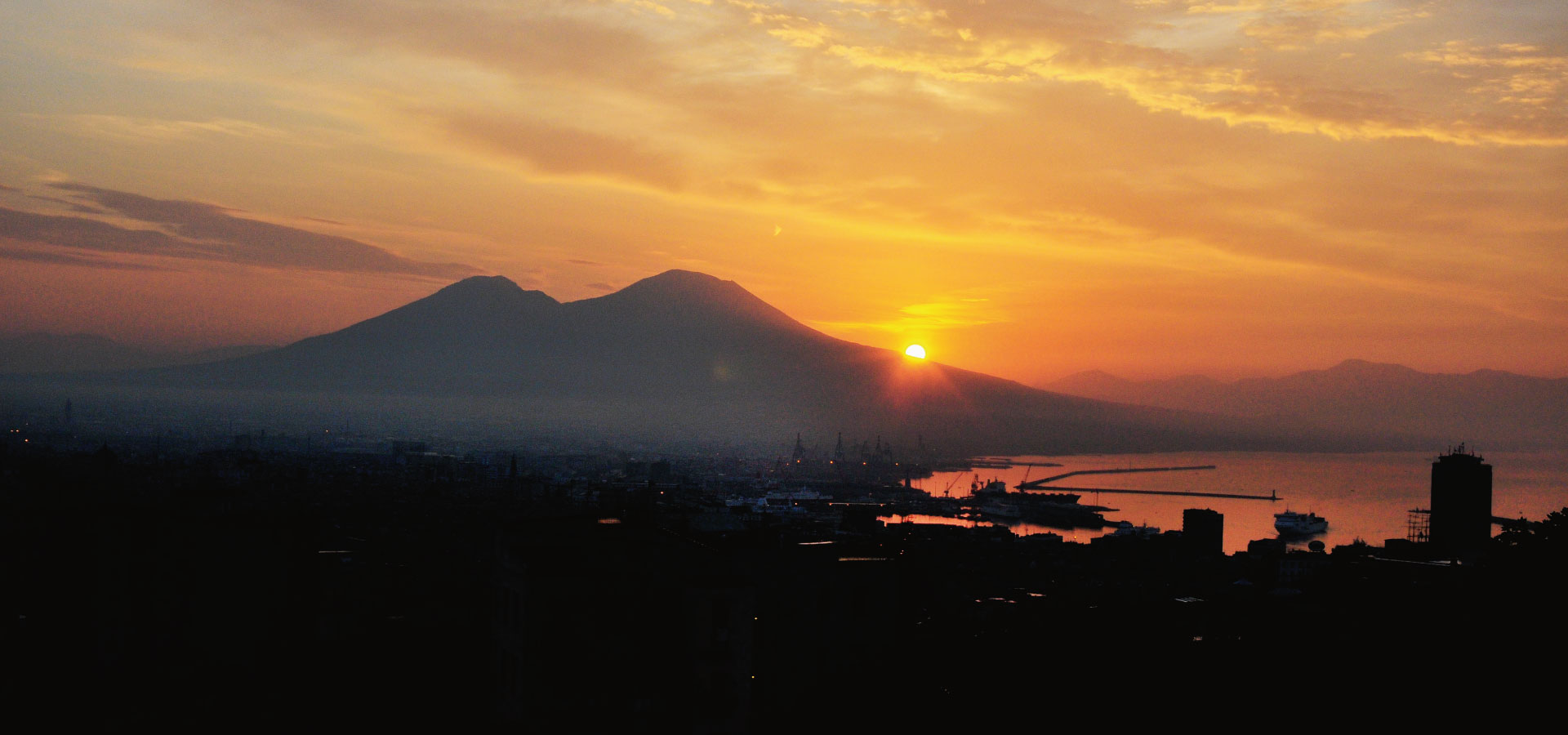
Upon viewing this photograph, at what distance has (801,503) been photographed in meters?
39.6

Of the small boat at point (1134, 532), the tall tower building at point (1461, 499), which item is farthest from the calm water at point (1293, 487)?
the tall tower building at point (1461, 499)

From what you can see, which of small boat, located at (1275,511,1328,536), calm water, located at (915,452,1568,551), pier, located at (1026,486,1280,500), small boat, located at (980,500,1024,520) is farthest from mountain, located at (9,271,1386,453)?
small boat, located at (1275,511,1328,536)

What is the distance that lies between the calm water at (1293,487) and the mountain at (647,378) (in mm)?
14228

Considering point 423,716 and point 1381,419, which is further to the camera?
point 1381,419

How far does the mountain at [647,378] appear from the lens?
99.3 meters

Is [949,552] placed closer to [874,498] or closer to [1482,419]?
[874,498]

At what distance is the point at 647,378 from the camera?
356 feet

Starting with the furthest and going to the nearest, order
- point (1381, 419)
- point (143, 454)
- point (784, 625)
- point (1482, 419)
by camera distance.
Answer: point (1381, 419) → point (1482, 419) → point (143, 454) → point (784, 625)

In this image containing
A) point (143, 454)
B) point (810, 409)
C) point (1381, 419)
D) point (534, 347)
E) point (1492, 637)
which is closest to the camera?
point (1492, 637)

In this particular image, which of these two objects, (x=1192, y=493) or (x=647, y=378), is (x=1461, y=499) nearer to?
(x=1192, y=493)

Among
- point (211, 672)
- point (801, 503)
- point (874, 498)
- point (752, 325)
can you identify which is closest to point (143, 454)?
point (801, 503)

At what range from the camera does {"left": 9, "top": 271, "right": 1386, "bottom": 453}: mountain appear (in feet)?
326

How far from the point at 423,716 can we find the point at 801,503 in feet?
104

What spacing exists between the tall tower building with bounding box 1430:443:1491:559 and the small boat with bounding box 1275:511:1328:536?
8.58 meters
